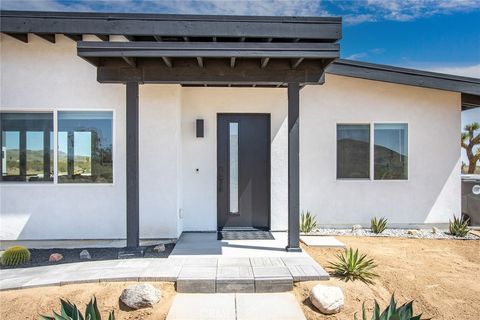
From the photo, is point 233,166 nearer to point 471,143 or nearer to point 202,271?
point 202,271

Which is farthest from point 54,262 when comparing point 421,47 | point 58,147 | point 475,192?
point 421,47

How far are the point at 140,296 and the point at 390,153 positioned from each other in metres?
6.55

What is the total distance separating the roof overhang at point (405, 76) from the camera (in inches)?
293

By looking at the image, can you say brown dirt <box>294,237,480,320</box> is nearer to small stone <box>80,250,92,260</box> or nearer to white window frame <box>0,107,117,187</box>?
small stone <box>80,250,92,260</box>

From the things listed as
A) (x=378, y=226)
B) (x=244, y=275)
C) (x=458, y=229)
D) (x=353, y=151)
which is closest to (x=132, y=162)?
(x=244, y=275)

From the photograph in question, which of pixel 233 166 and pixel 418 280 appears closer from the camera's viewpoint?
pixel 418 280

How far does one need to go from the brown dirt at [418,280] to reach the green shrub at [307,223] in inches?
29.7

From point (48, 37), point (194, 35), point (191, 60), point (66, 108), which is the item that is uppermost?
point (48, 37)

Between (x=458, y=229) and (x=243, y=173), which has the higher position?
(x=243, y=173)

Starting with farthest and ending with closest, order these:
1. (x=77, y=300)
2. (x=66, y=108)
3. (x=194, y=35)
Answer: (x=66, y=108) → (x=194, y=35) → (x=77, y=300)

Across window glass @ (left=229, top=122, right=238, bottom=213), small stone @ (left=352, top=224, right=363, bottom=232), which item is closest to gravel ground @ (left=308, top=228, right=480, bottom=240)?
small stone @ (left=352, top=224, right=363, bottom=232)

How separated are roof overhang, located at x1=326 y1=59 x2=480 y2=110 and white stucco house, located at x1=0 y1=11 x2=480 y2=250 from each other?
22 millimetres

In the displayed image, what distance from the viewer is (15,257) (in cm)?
573

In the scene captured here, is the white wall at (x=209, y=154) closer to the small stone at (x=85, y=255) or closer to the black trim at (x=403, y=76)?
the black trim at (x=403, y=76)
